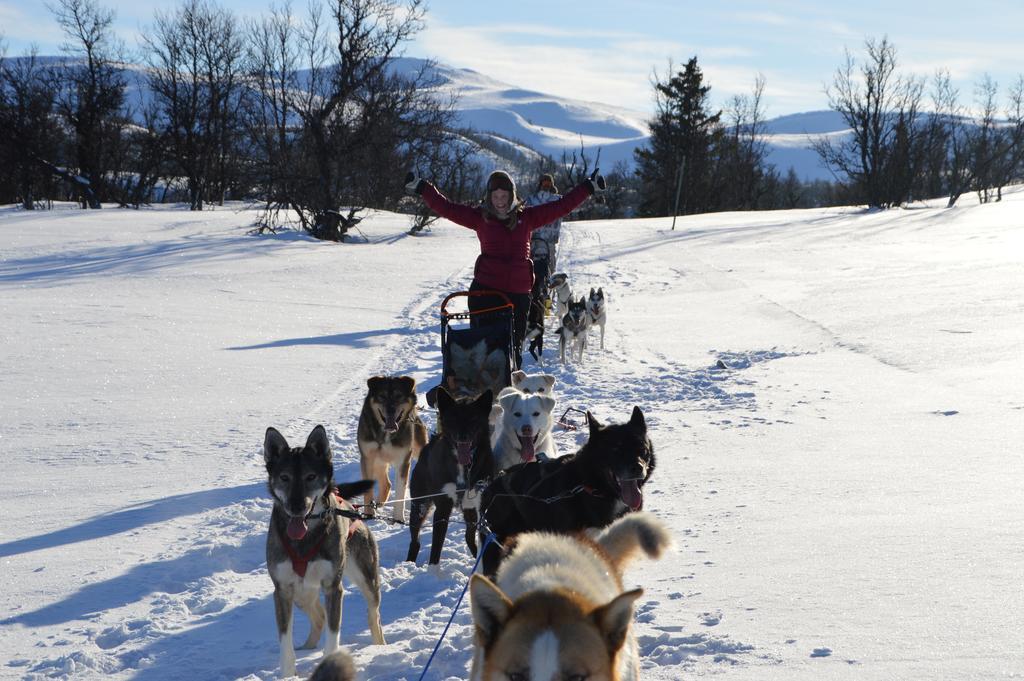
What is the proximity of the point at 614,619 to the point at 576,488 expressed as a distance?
1.94 m

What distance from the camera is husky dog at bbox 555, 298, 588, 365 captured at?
11938 mm

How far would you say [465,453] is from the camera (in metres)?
5.15

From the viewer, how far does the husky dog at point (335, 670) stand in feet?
8.15

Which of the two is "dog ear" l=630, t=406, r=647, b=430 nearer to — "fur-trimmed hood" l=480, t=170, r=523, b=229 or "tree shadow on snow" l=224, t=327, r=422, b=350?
"fur-trimmed hood" l=480, t=170, r=523, b=229

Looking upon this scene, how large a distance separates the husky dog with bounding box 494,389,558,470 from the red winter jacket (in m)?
1.64

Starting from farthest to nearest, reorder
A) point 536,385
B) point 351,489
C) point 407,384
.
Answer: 1. point 536,385
2. point 407,384
3. point 351,489

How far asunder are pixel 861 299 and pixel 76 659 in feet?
53.8

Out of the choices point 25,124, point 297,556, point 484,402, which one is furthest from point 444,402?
point 25,124

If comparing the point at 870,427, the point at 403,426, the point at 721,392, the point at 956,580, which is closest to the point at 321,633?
the point at 403,426

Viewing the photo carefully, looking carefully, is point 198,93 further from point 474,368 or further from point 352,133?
point 474,368

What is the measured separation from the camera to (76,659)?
3.73 meters

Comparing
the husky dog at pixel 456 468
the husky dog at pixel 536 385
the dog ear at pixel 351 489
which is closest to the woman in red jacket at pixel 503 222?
the husky dog at pixel 536 385

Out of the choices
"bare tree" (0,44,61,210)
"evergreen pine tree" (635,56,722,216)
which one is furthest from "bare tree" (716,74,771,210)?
"bare tree" (0,44,61,210)

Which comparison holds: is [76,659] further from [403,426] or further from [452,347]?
[452,347]
